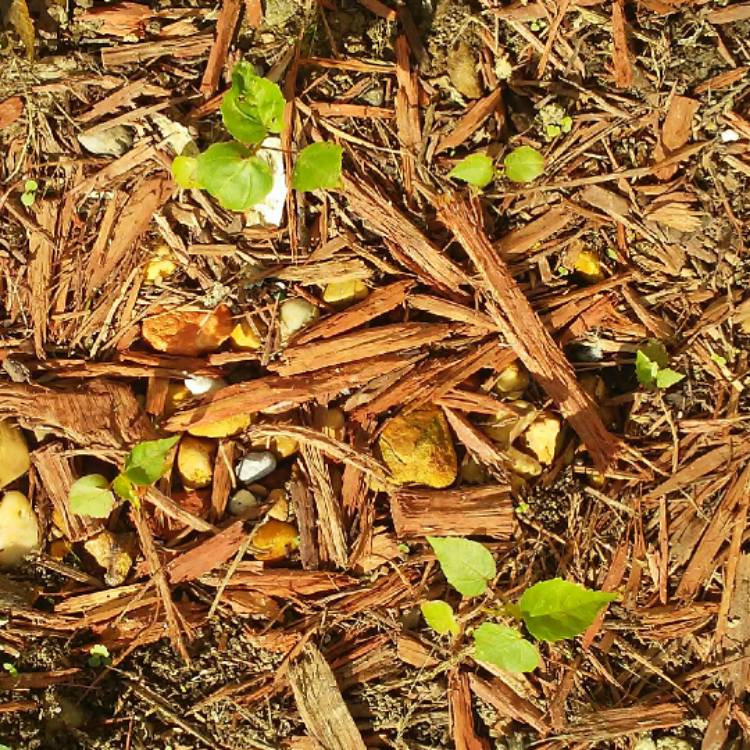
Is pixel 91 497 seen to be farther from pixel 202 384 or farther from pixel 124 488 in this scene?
pixel 202 384

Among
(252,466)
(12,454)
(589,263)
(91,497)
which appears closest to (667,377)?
(589,263)

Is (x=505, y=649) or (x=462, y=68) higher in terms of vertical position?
(x=462, y=68)

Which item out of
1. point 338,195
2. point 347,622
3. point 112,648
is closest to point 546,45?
point 338,195

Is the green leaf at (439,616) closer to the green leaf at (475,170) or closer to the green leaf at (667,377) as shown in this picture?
the green leaf at (667,377)

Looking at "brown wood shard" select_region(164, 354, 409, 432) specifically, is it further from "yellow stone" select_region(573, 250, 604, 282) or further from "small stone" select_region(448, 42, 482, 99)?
"small stone" select_region(448, 42, 482, 99)

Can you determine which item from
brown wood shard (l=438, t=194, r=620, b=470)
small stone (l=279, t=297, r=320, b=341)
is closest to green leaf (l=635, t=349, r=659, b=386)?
brown wood shard (l=438, t=194, r=620, b=470)

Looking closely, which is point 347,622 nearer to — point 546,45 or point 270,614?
Answer: point 270,614
